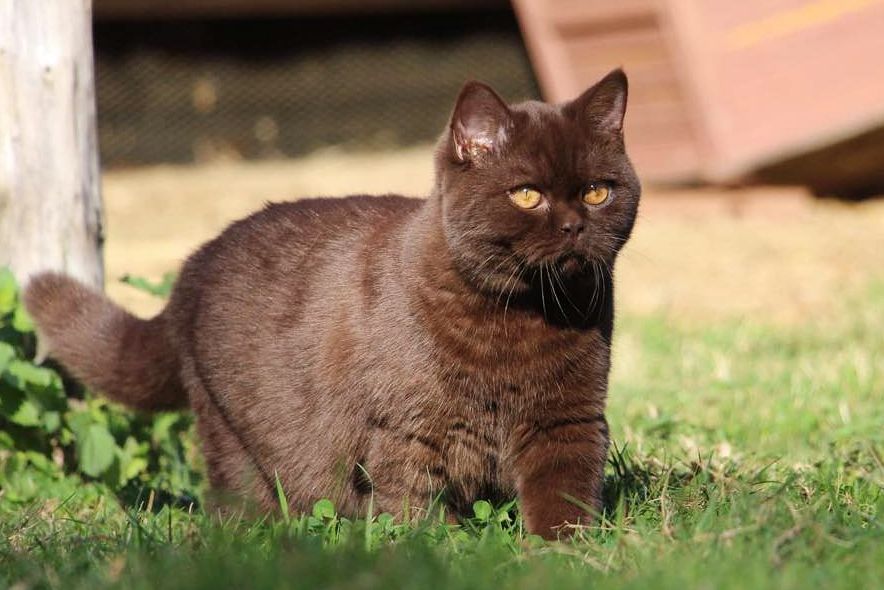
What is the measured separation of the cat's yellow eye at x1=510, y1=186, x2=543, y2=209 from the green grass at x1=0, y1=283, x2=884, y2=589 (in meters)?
0.64

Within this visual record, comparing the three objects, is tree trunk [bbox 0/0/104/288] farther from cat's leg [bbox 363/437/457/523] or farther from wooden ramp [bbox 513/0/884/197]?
wooden ramp [bbox 513/0/884/197]

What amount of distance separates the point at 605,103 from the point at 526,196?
29 cm

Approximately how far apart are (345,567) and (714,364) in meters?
2.72

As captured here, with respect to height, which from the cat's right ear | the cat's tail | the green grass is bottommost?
the green grass

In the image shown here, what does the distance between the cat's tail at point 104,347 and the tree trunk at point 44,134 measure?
0.15m

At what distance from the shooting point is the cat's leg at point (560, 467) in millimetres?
2631

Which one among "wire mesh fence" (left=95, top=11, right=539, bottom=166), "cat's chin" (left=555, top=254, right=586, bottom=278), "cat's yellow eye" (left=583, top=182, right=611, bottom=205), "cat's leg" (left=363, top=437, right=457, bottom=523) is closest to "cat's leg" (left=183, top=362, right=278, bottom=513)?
"cat's leg" (left=363, top=437, right=457, bottom=523)

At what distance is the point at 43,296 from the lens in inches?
131

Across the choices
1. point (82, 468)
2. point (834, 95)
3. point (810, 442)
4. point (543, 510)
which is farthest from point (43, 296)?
point (834, 95)

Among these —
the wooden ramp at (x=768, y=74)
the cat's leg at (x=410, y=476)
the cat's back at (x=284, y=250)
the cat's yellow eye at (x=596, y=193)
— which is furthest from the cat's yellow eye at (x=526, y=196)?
the wooden ramp at (x=768, y=74)

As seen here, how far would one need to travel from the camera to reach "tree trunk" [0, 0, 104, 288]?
3.36m

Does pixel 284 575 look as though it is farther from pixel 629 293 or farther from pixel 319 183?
pixel 319 183

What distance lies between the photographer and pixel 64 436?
135 inches

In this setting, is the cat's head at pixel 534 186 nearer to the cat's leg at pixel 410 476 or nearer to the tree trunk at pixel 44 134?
the cat's leg at pixel 410 476
